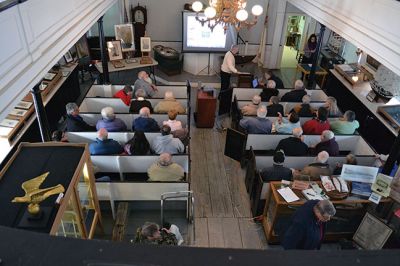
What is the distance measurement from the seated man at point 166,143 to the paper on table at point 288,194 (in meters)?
2.00

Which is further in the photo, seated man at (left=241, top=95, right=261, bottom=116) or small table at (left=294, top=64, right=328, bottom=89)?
small table at (left=294, top=64, right=328, bottom=89)

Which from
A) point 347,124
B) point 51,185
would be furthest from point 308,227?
point 347,124

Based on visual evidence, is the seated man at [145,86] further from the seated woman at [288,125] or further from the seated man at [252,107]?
the seated woman at [288,125]

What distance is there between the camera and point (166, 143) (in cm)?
598

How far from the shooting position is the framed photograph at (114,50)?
33.7 feet

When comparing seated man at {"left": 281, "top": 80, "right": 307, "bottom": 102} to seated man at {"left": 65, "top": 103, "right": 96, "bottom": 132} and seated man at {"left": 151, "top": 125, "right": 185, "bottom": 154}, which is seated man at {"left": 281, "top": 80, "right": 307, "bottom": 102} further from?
seated man at {"left": 65, "top": 103, "right": 96, "bottom": 132}

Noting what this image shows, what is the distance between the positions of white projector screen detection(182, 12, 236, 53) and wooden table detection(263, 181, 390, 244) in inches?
278

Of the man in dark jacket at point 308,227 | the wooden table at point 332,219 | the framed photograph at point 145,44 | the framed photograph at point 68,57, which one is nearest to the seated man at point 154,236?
the man in dark jacket at point 308,227

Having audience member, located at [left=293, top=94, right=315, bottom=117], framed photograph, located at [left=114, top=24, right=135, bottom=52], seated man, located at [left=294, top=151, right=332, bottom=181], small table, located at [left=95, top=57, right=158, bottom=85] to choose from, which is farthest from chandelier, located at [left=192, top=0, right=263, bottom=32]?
framed photograph, located at [left=114, top=24, right=135, bottom=52]

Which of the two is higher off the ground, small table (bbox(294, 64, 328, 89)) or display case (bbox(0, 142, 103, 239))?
display case (bbox(0, 142, 103, 239))

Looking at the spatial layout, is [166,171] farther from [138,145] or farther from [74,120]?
[74,120]

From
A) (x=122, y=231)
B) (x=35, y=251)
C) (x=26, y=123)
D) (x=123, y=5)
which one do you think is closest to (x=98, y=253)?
(x=35, y=251)

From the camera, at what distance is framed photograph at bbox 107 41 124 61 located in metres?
10.3

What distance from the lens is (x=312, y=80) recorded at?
974 centimetres
